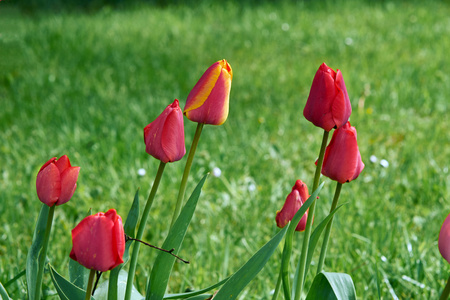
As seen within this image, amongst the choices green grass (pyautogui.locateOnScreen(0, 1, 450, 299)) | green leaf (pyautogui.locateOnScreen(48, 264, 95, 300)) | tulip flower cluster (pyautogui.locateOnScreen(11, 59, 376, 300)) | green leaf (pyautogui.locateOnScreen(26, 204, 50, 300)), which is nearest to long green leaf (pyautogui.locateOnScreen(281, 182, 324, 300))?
tulip flower cluster (pyautogui.locateOnScreen(11, 59, 376, 300))

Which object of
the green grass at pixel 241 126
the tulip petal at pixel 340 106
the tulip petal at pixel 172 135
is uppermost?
the tulip petal at pixel 340 106

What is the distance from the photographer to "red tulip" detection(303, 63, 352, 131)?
3.05ft

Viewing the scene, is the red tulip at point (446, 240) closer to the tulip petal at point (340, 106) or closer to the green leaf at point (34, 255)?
the tulip petal at point (340, 106)

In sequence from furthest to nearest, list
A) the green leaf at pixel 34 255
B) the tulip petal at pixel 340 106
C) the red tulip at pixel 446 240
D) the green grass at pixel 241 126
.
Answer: the green grass at pixel 241 126
the green leaf at pixel 34 255
the tulip petal at pixel 340 106
the red tulip at pixel 446 240

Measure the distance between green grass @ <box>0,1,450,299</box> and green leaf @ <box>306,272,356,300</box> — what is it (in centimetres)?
59

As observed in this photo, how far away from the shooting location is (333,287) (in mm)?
929

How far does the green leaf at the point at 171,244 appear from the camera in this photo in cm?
98

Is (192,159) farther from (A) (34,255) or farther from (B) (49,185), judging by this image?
(A) (34,255)

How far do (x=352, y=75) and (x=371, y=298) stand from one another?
2413 millimetres

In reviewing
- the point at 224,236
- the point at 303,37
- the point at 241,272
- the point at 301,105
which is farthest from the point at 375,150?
the point at 303,37

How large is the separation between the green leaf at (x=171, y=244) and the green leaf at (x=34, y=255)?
0.22 meters

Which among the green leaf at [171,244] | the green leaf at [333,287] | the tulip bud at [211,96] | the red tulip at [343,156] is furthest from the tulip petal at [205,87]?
the green leaf at [333,287]

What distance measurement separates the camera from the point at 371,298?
1.59 metres

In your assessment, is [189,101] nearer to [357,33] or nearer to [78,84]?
[78,84]
